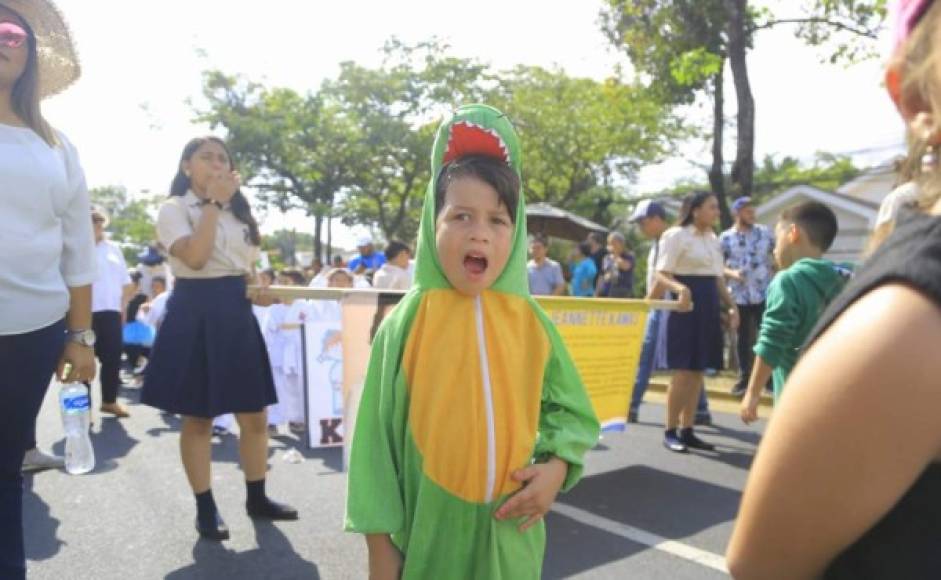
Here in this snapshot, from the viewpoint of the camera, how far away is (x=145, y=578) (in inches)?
123

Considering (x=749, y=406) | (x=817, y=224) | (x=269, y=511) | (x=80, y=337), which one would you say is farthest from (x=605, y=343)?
(x=80, y=337)

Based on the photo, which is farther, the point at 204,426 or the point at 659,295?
the point at 659,295

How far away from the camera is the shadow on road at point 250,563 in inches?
123

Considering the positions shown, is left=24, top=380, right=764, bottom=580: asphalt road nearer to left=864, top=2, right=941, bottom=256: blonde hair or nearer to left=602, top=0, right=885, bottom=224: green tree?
left=864, top=2, right=941, bottom=256: blonde hair

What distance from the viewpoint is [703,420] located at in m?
6.30

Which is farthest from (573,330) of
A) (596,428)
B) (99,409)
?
(99,409)

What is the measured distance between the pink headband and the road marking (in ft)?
8.98

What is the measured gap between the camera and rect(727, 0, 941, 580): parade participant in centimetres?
71

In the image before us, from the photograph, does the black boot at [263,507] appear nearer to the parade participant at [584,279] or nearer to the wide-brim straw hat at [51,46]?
the wide-brim straw hat at [51,46]

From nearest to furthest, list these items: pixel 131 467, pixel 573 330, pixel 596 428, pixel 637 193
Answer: pixel 596 428 < pixel 573 330 < pixel 131 467 < pixel 637 193

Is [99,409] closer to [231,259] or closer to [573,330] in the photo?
[231,259]

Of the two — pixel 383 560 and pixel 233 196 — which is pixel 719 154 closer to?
pixel 233 196

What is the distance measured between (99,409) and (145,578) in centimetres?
461

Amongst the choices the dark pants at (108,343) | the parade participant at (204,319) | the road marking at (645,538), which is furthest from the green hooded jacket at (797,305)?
the dark pants at (108,343)
